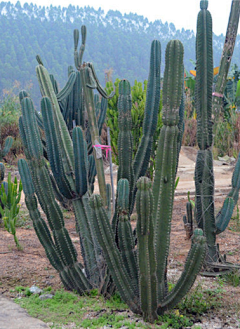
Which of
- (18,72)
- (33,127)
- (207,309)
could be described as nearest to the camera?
(207,309)

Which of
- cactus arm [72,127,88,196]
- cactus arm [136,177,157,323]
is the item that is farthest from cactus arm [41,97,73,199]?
cactus arm [136,177,157,323]

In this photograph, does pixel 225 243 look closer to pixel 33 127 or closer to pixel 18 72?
pixel 33 127

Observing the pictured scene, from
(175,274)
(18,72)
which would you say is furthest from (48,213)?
(18,72)

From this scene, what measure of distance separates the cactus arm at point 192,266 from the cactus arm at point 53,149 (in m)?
1.15

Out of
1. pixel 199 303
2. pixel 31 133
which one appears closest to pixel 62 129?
pixel 31 133

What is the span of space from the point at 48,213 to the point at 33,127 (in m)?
0.68

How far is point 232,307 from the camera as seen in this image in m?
2.99

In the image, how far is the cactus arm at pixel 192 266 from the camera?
2629mm

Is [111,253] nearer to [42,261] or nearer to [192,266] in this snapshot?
[192,266]

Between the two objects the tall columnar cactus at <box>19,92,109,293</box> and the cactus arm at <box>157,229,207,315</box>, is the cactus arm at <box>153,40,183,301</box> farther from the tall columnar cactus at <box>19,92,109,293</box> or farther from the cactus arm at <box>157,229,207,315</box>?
the tall columnar cactus at <box>19,92,109,293</box>

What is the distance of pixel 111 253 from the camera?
278cm

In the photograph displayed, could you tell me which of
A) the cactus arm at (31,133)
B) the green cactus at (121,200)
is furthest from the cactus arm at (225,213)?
the cactus arm at (31,133)

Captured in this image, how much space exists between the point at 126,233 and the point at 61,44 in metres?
76.8

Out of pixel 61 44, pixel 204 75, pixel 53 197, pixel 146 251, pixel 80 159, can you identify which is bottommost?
pixel 146 251
